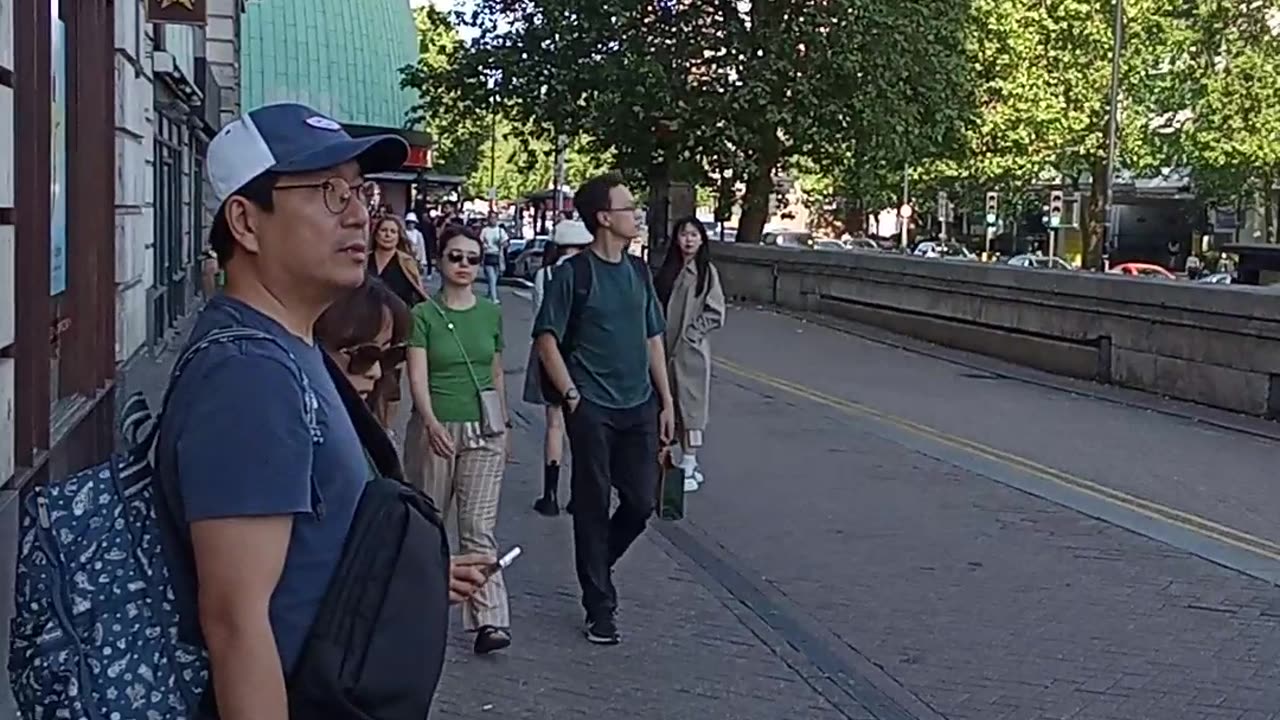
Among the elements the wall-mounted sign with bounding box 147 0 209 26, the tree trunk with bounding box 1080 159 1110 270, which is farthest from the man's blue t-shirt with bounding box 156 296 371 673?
the tree trunk with bounding box 1080 159 1110 270

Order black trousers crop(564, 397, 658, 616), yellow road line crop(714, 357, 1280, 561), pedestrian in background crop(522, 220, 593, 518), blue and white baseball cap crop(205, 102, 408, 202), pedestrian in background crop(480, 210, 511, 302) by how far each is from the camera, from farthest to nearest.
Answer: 1. pedestrian in background crop(480, 210, 511, 302)
2. pedestrian in background crop(522, 220, 593, 518)
3. yellow road line crop(714, 357, 1280, 561)
4. black trousers crop(564, 397, 658, 616)
5. blue and white baseball cap crop(205, 102, 408, 202)

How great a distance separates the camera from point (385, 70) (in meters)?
43.3

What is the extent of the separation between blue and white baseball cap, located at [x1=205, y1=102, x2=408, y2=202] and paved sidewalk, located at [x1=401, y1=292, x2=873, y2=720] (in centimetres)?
387

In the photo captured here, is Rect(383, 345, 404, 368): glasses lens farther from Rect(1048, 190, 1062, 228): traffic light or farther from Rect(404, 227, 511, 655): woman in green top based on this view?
Rect(1048, 190, 1062, 228): traffic light

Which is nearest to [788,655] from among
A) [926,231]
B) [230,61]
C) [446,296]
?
[446,296]

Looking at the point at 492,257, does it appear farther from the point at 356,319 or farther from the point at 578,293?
the point at 356,319

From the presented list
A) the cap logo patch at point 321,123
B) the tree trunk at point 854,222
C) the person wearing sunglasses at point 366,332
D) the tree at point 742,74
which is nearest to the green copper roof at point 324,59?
the tree at point 742,74

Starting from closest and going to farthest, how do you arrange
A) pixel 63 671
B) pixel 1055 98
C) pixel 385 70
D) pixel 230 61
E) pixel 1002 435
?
pixel 63 671
pixel 1002 435
pixel 230 61
pixel 385 70
pixel 1055 98

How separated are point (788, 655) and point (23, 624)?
4.95 meters

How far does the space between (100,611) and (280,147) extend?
0.68 metres

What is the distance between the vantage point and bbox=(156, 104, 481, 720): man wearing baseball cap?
7.63 feet

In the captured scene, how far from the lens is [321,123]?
8.52 ft

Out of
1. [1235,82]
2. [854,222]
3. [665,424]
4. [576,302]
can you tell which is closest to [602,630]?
[665,424]

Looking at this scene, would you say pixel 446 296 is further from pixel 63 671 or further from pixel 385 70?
pixel 385 70
